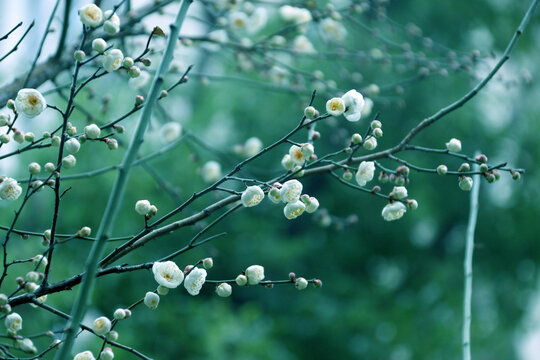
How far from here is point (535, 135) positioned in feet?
15.7

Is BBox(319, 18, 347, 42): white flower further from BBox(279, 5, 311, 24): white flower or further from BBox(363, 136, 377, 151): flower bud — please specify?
BBox(363, 136, 377, 151): flower bud

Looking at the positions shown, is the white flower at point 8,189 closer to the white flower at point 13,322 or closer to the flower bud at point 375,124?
the white flower at point 13,322

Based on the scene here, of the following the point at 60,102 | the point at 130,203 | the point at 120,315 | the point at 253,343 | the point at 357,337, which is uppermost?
the point at 120,315

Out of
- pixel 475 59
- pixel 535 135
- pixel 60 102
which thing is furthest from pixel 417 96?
pixel 475 59

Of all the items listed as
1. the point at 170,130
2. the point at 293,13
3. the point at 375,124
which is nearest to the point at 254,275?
the point at 375,124

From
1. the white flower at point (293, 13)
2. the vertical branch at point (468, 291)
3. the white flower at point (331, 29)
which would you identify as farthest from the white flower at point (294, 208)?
the white flower at point (331, 29)

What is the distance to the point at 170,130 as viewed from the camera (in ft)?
5.46

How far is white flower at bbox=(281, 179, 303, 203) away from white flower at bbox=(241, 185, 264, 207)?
0.10ft

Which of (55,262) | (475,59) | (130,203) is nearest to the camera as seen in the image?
(475,59)

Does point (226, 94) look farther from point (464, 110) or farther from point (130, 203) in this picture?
point (464, 110)

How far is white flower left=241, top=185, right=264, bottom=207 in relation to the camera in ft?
2.58

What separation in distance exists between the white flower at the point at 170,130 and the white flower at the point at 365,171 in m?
0.84

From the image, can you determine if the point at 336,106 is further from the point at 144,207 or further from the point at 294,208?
the point at 144,207

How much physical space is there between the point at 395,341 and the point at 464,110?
6.62ft
